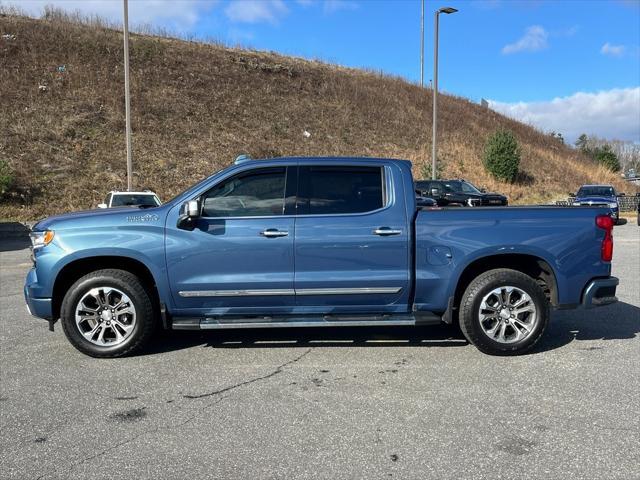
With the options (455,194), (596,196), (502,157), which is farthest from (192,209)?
(502,157)

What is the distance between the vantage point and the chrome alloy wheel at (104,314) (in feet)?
16.1

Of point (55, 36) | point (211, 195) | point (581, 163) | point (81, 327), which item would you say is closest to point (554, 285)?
point (211, 195)

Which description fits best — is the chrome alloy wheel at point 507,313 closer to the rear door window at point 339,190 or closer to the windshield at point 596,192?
the rear door window at point 339,190

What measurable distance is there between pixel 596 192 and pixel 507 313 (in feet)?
70.5

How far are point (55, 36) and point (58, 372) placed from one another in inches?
1346

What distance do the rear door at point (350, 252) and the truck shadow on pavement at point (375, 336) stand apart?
0.67 m

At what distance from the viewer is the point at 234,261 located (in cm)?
480

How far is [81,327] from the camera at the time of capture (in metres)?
4.91

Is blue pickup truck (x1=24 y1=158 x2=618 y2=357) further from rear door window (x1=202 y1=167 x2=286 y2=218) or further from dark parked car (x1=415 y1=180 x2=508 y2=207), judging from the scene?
dark parked car (x1=415 y1=180 x2=508 y2=207)

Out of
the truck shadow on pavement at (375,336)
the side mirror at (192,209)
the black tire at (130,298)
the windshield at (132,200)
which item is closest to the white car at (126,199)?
the windshield at (132,200)

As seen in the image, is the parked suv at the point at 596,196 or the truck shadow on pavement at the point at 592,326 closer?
the truck shadow on pavement at the point at 592,326

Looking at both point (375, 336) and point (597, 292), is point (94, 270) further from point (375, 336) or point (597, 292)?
point (597, 292)

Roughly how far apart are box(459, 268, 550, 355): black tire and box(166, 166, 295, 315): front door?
1.68 metres

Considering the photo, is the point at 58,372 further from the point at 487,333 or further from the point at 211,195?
the point at 487,333
